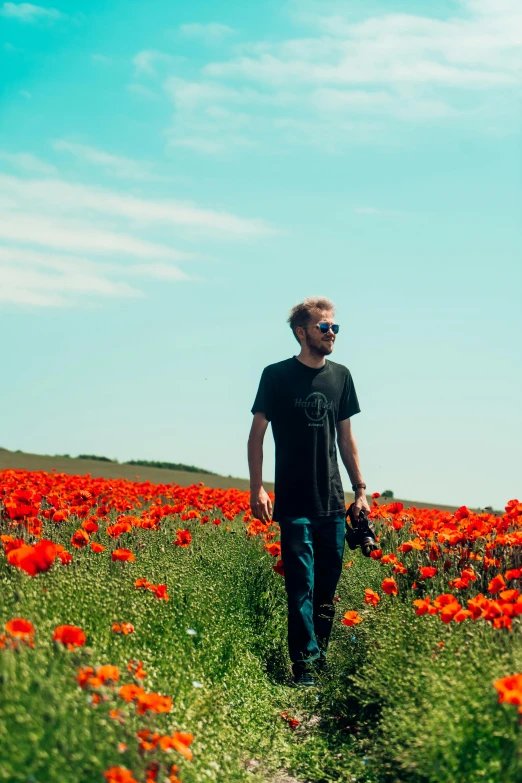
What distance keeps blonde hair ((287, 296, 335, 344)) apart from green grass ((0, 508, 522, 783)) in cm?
211

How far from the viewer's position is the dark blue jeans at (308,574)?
6.09m

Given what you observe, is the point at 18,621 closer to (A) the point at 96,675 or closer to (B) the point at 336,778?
(A) the point at 96,675

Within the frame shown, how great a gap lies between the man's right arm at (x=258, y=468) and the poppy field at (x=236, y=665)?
0.76m

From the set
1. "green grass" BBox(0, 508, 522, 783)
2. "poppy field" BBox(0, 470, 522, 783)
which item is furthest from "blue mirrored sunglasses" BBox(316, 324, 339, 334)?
"green grass" BBox(0, 508, 522, 783)

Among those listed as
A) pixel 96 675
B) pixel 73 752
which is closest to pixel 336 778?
pixel 96 675

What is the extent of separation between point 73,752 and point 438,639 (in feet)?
8.45

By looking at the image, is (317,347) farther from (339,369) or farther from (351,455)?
(351,455)

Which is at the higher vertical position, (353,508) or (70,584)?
(353,508)

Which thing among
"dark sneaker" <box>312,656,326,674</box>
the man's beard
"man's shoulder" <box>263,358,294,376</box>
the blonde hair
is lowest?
"dark sneaker" <box>312,656,326,674</box>

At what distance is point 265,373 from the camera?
6.40 meters

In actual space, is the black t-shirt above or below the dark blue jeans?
above

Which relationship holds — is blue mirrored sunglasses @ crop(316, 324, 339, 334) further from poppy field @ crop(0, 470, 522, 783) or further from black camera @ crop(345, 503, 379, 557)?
poppy field @ crop(0, 470, 522, 783)

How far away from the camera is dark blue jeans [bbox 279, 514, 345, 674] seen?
240 inches

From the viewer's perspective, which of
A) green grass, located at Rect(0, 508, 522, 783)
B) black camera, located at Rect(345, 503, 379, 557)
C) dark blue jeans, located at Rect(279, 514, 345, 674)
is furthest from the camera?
black camera, located at Rect(345, 503, 379, 557)
